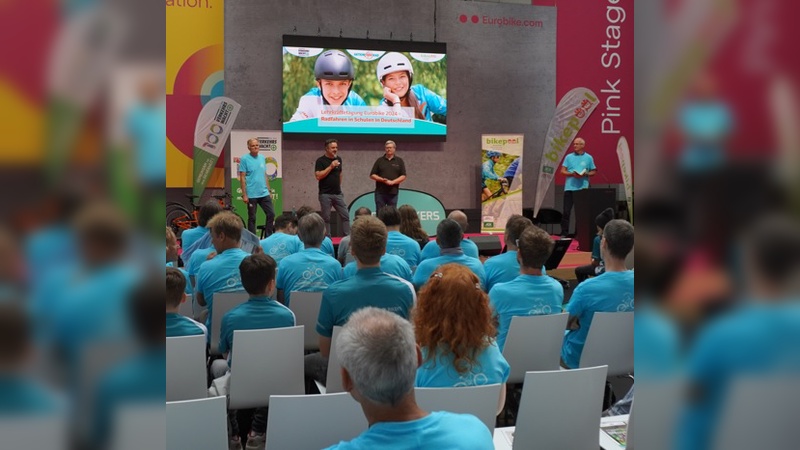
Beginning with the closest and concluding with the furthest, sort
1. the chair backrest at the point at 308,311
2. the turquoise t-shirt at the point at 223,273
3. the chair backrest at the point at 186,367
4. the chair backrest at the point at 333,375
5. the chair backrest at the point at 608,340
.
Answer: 1. the chair backrest at the point at 186,367
2. the chair backrest at the point at 333,375
3. the chair backrest at the point at 608,340
4. the chair backrest at the point at 308,311
5. the turquoise t-shirt at the point at 223,273

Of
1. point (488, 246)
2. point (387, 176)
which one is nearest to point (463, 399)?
point (488, 246)

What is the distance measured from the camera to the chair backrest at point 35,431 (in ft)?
1.71

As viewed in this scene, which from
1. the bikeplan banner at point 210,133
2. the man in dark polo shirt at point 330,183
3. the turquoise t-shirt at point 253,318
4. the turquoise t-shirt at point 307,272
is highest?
the bikeplan banner at point 210,133

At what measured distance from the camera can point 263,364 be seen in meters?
3.12

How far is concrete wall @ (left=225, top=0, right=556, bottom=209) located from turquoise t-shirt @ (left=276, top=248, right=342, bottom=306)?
6.72 m

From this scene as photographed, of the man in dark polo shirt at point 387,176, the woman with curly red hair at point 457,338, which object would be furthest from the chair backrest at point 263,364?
the man in dark polo shirt at point 387,176

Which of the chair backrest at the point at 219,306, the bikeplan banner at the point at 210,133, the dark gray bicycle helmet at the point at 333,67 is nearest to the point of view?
the chair backrest at the point at 219,306

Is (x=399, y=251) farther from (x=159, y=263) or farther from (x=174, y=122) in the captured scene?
(x=174, y=122)

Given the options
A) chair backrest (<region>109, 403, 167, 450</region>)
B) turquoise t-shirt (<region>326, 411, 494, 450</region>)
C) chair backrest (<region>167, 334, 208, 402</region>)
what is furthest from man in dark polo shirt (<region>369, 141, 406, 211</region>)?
chair backrest (<region>109, 403, 167, 450</region>)

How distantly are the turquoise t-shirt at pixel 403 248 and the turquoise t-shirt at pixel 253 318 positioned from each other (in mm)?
2024

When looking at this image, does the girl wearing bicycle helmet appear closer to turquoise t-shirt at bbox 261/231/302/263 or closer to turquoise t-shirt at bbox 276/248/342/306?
turquoise t-shirt at bbox 261/231/302/263

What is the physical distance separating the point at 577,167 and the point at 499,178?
124 centimetres

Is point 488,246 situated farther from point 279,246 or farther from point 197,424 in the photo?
point 197,424

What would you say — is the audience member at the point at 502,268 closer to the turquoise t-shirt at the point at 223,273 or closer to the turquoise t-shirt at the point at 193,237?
the turquoise t-shirt at the point at 223,273
